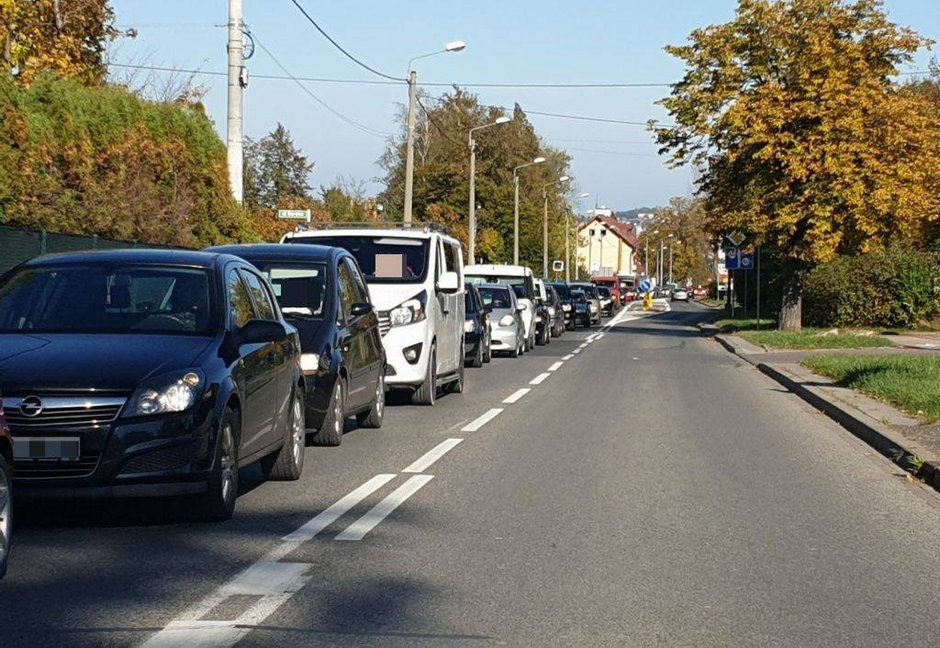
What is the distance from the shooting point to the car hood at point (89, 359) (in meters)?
7.48

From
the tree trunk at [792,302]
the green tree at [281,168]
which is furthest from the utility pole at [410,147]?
the green tree at [281,168]

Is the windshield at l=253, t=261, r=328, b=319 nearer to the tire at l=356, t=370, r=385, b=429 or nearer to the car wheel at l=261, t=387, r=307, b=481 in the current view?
the tire at l=356, t=370, r=385, b=429

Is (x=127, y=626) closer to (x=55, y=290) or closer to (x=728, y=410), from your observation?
(x=55, y=290)

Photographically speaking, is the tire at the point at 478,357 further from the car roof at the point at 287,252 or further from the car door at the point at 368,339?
the car roof at the point at 287,252

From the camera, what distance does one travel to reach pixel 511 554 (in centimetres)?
737

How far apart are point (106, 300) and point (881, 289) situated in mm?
34682

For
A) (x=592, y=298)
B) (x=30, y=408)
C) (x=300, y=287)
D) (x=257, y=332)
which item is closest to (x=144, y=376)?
(x=30, y=408)

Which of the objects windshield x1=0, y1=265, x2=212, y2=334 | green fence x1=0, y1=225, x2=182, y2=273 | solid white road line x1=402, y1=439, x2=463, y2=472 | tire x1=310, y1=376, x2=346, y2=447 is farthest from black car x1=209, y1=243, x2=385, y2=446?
green fence x1=0, y1=225, x2=182, y2=273

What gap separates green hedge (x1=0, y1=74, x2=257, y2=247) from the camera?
23.3 m

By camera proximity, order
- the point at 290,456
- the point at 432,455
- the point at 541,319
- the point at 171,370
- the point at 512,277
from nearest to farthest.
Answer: the point at 171,370, the point at 290,456, the point at 432,455, the point at 512,277, the point at 541,319

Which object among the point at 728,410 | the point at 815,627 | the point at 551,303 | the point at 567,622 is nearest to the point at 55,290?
the point at 567,622

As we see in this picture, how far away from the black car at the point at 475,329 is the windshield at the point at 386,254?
7365mm

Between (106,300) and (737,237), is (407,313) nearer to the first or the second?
(106,300)

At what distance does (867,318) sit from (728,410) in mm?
25066
